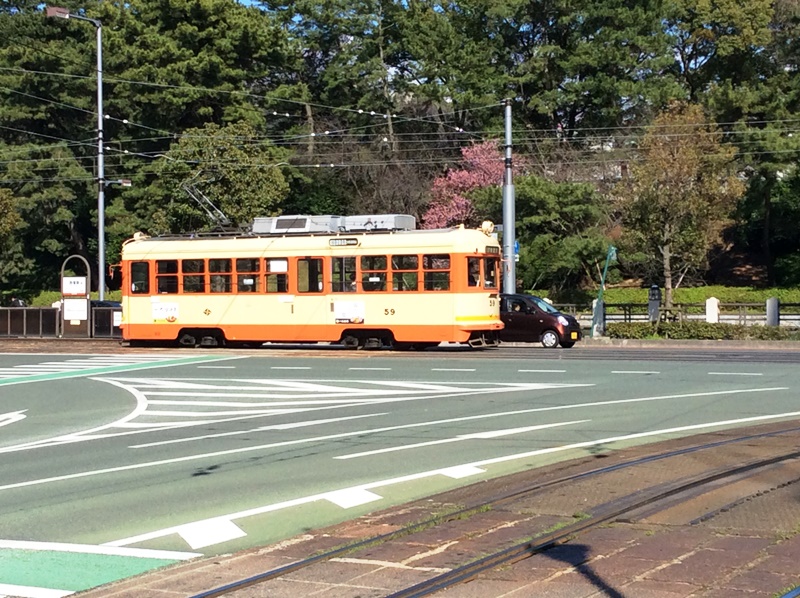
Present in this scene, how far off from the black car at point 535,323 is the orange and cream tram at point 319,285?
100 inches


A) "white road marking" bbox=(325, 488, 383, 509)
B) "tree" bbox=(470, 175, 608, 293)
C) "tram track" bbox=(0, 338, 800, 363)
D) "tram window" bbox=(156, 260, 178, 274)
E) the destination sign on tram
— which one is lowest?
"white road marking" bbox=(325, 488, 383, 509)

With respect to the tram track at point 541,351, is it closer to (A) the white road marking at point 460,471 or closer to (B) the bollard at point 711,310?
(B) the bollard at point 711,310

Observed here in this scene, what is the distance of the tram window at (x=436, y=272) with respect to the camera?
28.0 m

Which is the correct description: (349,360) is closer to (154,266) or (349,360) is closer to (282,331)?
(282,331)

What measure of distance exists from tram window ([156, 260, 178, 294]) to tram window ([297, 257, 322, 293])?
14.0ft

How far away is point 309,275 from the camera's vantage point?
96.9ft

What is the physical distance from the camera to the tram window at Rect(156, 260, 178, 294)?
3142 centimetres

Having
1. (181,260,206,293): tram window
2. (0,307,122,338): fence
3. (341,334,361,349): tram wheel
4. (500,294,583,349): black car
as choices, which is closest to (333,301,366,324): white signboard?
(341,334,361,349): tram wheel

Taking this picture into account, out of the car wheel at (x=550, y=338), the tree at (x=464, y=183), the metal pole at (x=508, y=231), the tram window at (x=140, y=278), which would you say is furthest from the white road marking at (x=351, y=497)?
the tree at (x=464, y=183)

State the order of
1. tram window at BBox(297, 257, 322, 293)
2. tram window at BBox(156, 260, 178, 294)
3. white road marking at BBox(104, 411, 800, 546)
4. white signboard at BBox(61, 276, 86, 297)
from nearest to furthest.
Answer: white road marking at BBox(104, 411, 800, 546), tram window at BBox(297, 257, 322, 293), tram window at BBox(156, 260, 178, 294), white signboard at BBox(61, 276, 86, 297)

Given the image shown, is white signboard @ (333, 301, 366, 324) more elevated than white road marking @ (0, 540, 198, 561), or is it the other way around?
white signboard @ (333, 301, 366, 324)

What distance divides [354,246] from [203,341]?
622 cm

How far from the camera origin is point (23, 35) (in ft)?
216

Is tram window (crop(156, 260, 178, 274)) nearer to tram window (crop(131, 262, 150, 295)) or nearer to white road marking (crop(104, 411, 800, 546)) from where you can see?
tram window (crop(131, 262, 150, 295))
